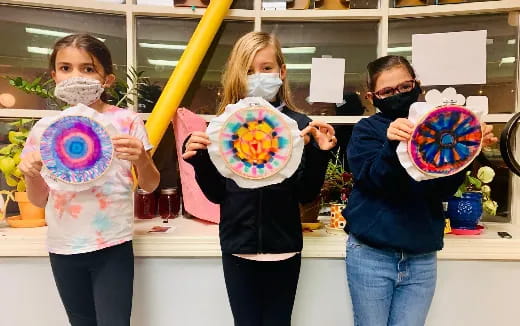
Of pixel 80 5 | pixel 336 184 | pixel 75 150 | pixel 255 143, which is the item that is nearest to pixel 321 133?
pixel 255 143

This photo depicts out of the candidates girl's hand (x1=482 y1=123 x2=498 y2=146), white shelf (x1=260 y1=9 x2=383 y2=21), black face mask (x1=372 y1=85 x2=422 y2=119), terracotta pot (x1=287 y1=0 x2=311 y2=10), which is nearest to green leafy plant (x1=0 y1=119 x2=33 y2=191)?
white shelf (x1=260 y1=9 x2=383 y2=21)

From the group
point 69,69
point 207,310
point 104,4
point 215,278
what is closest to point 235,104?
point 69,69

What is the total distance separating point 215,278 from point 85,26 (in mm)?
1201

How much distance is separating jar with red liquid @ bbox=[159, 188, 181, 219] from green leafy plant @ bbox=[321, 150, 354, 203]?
24.6 inches

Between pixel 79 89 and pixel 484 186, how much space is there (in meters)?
1.49

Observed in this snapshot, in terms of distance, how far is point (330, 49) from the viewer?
6.17 ft

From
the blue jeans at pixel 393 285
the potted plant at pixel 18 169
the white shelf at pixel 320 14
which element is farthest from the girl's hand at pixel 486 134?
the potted plant at pixel 18 169

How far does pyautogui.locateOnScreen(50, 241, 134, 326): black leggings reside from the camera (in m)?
1.22

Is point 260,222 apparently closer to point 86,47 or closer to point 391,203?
point 391,203

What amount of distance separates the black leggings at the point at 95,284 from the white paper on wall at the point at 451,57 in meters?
1.36

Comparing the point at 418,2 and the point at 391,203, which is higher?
the point at 418,2

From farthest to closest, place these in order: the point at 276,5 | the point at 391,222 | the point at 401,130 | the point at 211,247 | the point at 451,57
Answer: the point at 276,5
the point at 451,57
the point at 211,247
the point at 391,222
the point at 401,130

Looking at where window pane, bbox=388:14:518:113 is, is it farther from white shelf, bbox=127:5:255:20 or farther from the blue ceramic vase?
white shelf, bbox=127:5:255:20

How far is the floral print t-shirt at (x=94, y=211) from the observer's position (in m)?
1.21
